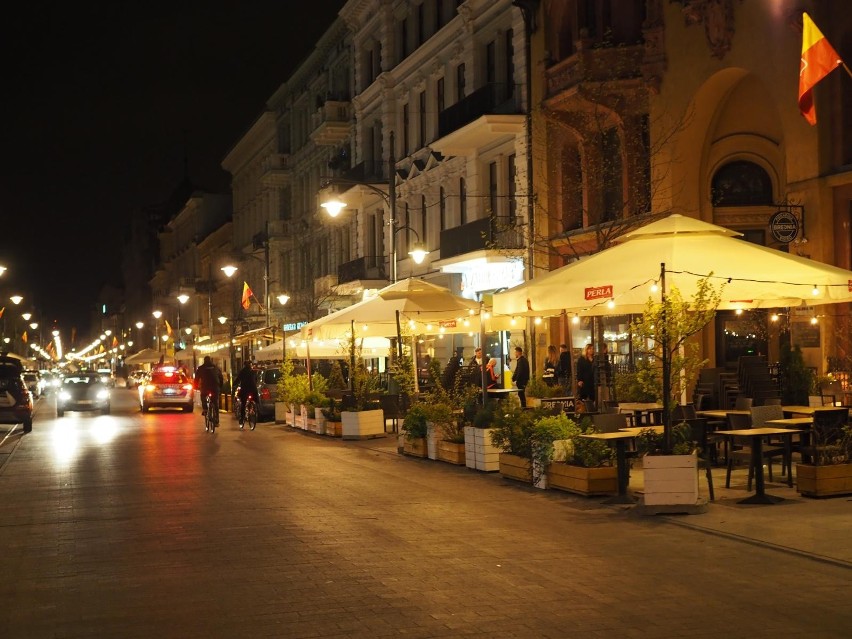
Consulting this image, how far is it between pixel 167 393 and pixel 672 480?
32.4m

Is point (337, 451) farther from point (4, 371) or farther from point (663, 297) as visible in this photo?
point (4, 371)

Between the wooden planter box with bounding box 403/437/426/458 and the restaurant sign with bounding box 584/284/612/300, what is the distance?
5330 millimetres

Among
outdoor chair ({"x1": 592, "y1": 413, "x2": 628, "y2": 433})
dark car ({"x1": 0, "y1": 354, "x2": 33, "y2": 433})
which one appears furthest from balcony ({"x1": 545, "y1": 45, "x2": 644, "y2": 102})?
dark car ({"x1": 0, "y1": 354, "x2": 33, "y2": 433})

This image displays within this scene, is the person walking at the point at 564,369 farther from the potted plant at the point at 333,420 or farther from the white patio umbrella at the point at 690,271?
the white patio umbrella at the point at 690,271

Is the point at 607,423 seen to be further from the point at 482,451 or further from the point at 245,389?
the point at 245,389

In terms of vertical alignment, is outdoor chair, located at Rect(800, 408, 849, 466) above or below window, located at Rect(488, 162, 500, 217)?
below

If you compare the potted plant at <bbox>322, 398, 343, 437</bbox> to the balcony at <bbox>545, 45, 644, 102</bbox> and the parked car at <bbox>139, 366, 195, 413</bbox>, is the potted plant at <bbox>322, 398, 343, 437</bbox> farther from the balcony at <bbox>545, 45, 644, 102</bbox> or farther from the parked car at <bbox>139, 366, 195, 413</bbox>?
the parked car at <bbox>139, 366, 195, 413</bbox>

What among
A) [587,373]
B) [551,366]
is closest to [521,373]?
[551,366]

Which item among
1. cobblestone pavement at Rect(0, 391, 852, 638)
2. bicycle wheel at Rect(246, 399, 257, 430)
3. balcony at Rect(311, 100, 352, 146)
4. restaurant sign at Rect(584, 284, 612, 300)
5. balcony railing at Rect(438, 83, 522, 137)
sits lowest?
cobblestone pavement at Rect(0, 391, 852, 638)

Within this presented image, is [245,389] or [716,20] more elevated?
[716,20]

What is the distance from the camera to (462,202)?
39.2 metres

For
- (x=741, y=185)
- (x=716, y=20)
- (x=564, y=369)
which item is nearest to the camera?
(x=716, y=20)

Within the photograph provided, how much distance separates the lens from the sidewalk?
35.2 ft

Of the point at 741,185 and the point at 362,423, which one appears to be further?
the point at 741,185
